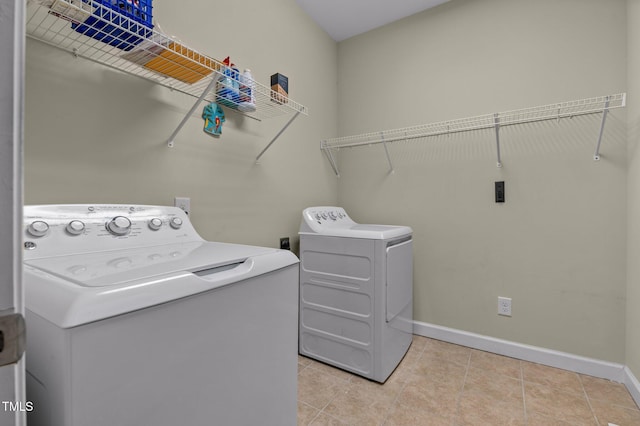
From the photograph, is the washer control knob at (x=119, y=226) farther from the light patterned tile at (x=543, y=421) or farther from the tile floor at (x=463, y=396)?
the light patterned tile at (x=543, y=421)

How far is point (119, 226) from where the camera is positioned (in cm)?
102

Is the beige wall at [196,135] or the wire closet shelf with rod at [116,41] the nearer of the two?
the wire closet shelf with rod at [116,41]

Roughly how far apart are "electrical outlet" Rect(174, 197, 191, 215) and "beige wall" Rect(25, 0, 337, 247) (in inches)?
1.5

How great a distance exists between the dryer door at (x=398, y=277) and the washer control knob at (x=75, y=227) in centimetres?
141

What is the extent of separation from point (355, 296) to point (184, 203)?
1098 millimetres

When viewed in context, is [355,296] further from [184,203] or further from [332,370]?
[184,203]

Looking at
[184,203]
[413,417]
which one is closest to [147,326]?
[184,203]

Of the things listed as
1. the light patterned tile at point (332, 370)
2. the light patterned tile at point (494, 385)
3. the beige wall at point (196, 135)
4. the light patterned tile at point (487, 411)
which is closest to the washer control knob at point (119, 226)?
the beige wall at point (196, 135)

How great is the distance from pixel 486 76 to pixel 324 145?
129 cm

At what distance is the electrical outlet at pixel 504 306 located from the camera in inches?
79.5

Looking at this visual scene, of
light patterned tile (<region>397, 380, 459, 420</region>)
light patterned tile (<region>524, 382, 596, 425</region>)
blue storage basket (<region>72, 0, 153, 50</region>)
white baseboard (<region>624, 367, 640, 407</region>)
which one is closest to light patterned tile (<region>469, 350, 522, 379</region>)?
light patterned tile (<region>524, 382, 596, 425</region>)

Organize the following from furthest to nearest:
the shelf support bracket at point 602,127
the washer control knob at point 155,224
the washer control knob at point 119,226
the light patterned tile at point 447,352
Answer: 1. the light patterned tile at point 447,352
2. the shelf support bracket at point 602,127
3. the washer control knob at point 155,224
4. the washer control knob at point 119,226

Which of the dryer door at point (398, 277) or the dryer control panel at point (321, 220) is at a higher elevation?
the dryer control panel at point (321, 220)

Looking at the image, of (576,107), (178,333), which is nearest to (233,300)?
(178,333)
